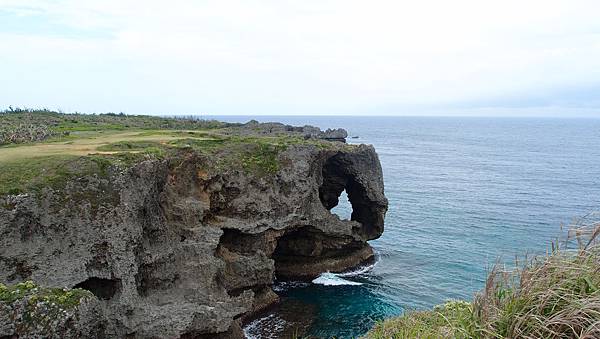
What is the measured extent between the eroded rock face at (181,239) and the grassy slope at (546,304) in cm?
1817

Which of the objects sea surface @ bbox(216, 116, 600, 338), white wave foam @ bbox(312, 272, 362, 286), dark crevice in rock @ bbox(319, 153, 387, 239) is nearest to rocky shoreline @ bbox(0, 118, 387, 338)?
dark crevice in rock @ bbox(319, 153, 387, 239)

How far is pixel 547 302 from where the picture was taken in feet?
21.1

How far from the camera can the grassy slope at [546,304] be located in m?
6.07

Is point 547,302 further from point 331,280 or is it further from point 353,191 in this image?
point 353,191

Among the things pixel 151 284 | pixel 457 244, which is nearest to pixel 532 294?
pixel 151 284

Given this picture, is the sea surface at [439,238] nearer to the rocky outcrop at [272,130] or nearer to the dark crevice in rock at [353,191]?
the dark crevice in rock at [353,191]

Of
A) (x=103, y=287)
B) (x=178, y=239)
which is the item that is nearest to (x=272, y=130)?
(x=178, y=239)

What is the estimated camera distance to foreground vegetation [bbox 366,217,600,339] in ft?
19.9

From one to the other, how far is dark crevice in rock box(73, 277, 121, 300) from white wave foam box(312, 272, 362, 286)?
62.6 feet

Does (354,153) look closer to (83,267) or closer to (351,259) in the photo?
(351,259)

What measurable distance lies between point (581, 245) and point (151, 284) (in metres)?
25.4

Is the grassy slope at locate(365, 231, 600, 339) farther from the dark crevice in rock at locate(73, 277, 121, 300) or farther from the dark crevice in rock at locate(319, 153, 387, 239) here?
the dark crevice in rock at locate(319, 153, 387, 239)

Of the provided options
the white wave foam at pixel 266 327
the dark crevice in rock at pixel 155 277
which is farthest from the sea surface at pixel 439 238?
the dark crevice in rock at pixel 155 277

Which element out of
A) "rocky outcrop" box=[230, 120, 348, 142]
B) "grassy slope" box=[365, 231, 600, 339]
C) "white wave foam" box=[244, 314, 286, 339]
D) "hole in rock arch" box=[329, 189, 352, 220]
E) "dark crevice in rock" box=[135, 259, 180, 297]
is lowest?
"white wave foam" box=[244, 314, 286, 339]
